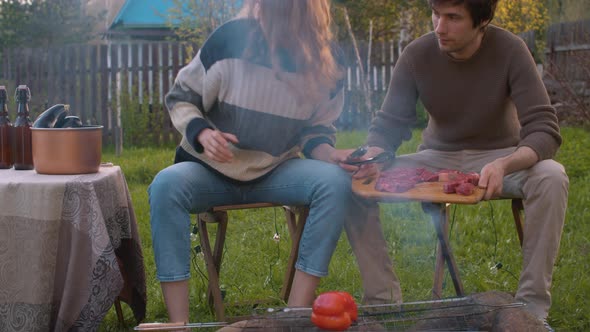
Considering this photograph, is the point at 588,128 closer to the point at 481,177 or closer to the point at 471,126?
the point at 471,126

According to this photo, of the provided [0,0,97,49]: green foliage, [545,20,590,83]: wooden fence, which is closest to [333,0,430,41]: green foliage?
[545,20,590,83]: wooden fence

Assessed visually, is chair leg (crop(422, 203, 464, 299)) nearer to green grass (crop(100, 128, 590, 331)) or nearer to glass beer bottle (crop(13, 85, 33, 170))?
green grass (crop(100, 128, 590, 331))

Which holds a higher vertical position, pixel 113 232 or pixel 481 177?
pixel 481 177

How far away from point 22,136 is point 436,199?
5.95 feet

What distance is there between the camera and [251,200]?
366 centimetres

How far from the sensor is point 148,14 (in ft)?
65.9

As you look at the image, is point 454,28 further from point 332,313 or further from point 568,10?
point 568,10

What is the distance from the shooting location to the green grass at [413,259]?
430 centimetres

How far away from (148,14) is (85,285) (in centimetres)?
1761

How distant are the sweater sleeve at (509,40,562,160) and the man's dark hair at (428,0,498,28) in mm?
276

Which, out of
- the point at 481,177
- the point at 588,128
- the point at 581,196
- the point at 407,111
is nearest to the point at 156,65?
the point at 588,128

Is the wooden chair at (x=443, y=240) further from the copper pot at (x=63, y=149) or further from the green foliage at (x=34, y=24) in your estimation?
the green foliage at (x=34, y=24)

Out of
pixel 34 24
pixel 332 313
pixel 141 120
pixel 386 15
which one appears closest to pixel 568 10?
pixel 386 15

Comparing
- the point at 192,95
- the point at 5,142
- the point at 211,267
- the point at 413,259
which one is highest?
the point at 192,95
